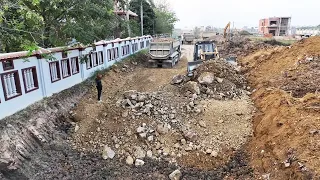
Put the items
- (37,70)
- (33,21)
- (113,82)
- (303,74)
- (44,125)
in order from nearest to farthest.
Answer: (33,21) < (44,125) < (37,70) < (303,74) < (113,82)

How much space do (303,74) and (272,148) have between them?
6164mm

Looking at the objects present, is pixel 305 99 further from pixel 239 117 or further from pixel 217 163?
pixel 217 163

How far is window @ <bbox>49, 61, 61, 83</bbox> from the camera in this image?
11.1 m

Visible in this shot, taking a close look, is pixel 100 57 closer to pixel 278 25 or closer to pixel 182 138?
pixel 182 138

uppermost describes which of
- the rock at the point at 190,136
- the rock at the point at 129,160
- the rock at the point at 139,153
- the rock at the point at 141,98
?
the rock at the point at 141,98

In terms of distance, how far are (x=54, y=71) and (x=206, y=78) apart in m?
7.19

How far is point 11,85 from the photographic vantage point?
8648mm

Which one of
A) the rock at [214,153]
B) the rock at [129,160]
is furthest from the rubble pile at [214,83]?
the rock at [129,160]

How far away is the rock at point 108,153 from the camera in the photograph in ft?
28.4

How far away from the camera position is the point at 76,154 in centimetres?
863

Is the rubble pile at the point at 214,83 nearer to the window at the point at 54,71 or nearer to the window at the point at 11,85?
the window at the point at 54,71

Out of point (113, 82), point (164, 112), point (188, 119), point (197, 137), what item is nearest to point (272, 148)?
point (197, 137)

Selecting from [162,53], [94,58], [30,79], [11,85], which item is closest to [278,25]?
[162,53]

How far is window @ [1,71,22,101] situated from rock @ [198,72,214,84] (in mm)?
7957
